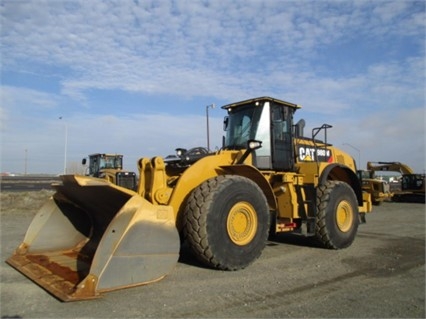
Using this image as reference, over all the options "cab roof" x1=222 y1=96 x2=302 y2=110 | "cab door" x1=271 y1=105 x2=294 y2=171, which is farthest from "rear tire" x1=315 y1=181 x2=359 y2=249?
"cab roof" x1=222 y1=96 x2=302 y2=110

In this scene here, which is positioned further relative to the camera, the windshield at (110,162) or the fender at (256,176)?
the windshield at (110,162)

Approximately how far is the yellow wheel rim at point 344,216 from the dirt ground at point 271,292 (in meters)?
0.61

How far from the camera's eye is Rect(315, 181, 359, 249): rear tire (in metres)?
8.00

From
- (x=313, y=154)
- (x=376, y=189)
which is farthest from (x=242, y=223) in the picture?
(x=376, y=189)

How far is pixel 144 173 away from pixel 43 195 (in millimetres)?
15854

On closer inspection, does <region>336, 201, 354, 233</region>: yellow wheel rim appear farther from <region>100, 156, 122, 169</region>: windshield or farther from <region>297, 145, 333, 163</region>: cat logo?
<region>100, 156, 122, 169</region>: windshield

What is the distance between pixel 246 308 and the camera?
4.64m

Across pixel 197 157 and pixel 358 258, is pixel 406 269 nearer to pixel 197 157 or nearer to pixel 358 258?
pixel 358 258

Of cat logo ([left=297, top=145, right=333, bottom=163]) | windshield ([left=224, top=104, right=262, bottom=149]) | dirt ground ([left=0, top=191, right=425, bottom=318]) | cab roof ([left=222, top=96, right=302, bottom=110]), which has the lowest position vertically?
dirt ground ([left=0, top=191, right=425, bottom=318])

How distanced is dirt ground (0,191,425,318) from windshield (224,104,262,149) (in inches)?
→ 82.6

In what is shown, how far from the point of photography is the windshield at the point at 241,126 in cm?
809

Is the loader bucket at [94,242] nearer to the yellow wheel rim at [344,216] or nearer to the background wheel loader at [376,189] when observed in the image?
the yellow wheel rim at [344,216]

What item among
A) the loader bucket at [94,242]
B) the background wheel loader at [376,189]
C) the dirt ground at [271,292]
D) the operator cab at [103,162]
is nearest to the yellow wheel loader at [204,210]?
the loader bucket at [94,242]

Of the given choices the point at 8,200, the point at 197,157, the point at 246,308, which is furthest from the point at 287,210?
the point at 8,200
